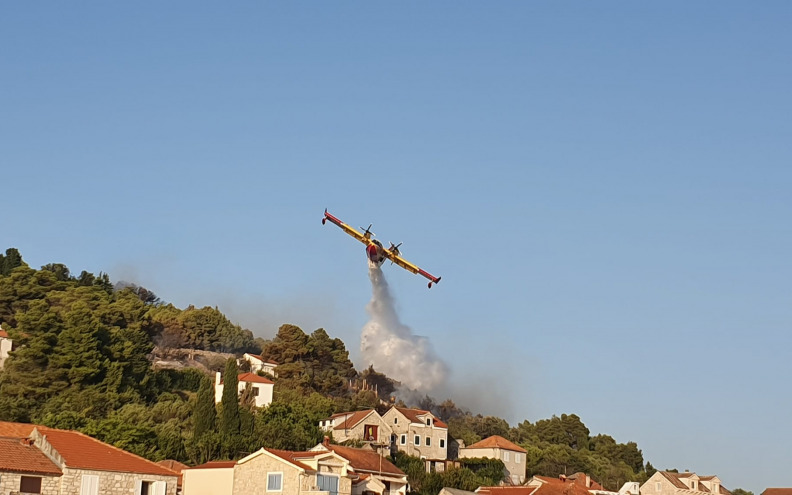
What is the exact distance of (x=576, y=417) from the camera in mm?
119500

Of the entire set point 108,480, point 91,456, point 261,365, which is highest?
point 261,365

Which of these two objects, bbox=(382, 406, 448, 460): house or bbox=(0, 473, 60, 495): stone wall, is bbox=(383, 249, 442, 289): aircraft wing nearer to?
bbox=(382, 406, 448, 460): house

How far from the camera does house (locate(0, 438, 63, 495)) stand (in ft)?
142

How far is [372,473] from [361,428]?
1742cm

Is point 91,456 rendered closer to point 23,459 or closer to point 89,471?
point 89,471

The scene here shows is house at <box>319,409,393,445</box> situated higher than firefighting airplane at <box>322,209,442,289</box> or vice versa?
firefighting airplane at <box>322,209,442,289</box>

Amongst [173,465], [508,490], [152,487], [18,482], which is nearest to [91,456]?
[152,487]

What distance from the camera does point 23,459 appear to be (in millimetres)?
44719

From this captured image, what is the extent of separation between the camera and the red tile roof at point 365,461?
64062mm

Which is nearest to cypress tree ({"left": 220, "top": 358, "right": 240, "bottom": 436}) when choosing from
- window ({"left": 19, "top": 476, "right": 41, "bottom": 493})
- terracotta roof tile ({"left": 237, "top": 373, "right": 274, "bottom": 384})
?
terracotta roof tile ({"left": 237, "top": 373, "right": 274, "bottom": 384})

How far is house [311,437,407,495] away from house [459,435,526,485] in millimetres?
19488

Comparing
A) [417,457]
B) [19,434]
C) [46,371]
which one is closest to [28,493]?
[19,434]

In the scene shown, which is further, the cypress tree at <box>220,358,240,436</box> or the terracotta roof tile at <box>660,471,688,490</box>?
the terracotta roof tile at <box>660,471,688,490</box>

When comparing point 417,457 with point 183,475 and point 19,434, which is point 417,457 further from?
point 19,434
